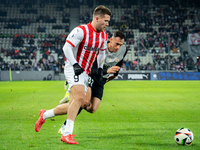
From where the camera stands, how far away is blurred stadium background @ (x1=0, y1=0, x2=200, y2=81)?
108ft

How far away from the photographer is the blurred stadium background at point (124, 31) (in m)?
32.8

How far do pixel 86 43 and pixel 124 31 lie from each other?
36.0m

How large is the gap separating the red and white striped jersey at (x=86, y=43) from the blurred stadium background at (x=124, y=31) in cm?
2689

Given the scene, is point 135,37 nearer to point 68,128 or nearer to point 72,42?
point 72,42

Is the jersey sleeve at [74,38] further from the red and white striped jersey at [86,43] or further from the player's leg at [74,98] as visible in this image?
the player's leg at [74,98]

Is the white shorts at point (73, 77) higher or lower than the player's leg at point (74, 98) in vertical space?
higher

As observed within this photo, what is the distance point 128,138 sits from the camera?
14.3 feet

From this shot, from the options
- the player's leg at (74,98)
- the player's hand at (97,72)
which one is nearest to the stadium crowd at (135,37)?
the player's hand at (97,72)

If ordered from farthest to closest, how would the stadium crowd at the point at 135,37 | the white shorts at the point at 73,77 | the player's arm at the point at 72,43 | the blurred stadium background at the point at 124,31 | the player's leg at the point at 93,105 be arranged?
the stadium crowd at the point at 135,37 < the blurred stadium background at the point at 124,31 < the player's leg at the point at 93,105 < the white shorts at the point at 73,77 < the player's arm at the point at 72,43

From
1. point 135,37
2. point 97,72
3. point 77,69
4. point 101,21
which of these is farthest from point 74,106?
point 135,37

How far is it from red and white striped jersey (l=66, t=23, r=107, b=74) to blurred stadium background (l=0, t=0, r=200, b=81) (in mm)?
26891

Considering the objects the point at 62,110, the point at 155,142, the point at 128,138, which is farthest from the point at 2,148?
the point at 155,142

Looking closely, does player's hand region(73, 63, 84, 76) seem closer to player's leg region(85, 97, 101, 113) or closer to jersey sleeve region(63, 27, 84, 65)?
jersey sleeve region(63, 27, 84, 65)

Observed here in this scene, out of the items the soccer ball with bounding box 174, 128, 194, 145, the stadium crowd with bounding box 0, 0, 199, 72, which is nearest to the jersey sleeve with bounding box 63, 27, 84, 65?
the soccer ball with bounding box 174, 128, 194, 145
